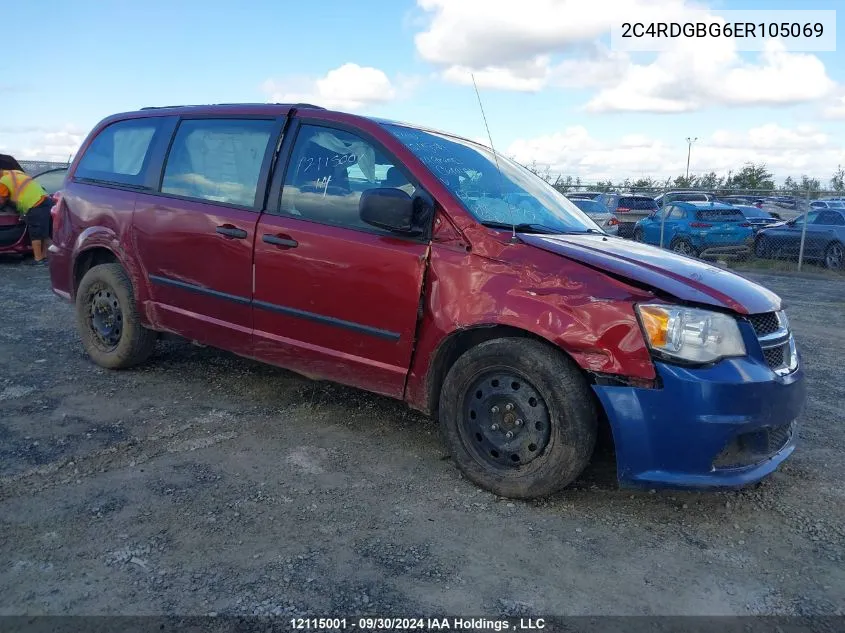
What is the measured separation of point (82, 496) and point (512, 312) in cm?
214

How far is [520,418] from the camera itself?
3.29m

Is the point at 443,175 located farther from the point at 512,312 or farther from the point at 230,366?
the point at 230,366

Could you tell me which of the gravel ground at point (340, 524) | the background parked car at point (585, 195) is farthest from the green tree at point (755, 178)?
the gravel ground at point (340, 524)

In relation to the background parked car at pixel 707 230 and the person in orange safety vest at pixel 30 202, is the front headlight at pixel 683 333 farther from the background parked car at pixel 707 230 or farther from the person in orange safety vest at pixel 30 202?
A: the background parked car at pixel 707 230

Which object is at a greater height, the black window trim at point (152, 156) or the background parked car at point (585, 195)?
the black window trim at point (152, 156)

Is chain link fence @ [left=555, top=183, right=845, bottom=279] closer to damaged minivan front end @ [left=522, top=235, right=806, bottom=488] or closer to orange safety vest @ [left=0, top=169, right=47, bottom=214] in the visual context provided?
orange safety vest @ [left=0, top=169, right=47, bottom=214]

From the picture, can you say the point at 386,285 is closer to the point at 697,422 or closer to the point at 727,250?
the point at 697,422

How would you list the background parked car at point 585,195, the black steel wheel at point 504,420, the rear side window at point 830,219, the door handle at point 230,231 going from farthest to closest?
the background parked car at point 585,195, the rear side window at point 830,219, the door handle at point 230,231, the black steel wheel at point 504,420

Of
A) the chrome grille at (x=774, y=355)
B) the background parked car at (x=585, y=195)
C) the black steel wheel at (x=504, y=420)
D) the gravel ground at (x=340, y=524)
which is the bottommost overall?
the gravel ground at (x=340, y=524)

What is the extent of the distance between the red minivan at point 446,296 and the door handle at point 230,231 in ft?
0.03

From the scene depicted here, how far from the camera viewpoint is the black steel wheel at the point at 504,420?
3.26 meters

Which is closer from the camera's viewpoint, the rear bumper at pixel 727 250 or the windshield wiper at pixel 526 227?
the windshield wiper at pixel 526 227

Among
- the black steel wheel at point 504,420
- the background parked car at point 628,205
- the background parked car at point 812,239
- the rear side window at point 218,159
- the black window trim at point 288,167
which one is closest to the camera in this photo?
the black steel wheel at point 504,420

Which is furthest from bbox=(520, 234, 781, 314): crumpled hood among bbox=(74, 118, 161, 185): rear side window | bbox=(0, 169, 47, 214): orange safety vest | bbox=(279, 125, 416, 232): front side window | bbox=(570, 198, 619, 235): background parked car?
bbox=(570, 198, 619, 235): background parked car
